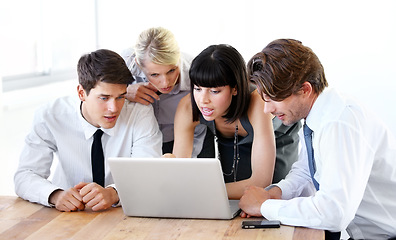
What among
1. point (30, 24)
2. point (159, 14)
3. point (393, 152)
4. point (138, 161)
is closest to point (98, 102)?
point (138, 161)

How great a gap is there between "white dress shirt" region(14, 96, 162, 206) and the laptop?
443 millimetres

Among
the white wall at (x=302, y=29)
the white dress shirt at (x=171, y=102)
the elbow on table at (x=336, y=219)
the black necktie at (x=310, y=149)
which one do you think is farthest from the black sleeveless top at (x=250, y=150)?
the white wall at (x=302, y=29)

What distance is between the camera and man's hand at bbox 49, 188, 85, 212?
6.82 ft

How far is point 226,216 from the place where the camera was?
1.95 metres

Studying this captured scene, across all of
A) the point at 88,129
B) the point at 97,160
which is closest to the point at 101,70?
the point at 88,129

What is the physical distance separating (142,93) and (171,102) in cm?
23

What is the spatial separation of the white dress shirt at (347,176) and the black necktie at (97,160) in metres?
0.75

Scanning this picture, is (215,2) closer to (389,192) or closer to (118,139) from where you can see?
(118,139)

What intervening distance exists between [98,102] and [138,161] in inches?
19.7

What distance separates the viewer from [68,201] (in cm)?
209

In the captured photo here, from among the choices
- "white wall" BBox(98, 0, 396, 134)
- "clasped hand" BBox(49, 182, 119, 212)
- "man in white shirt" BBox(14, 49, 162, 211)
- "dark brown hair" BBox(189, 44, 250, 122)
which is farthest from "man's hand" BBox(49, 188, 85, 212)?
"white wall" BBox(98, 0, 396, 134)

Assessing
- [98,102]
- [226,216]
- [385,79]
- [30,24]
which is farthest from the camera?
[385,79]

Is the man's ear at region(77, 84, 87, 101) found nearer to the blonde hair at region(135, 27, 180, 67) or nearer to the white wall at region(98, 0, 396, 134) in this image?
the blonde hair at region(135, 27, 180, 67)

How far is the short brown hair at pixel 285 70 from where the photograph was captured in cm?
188
